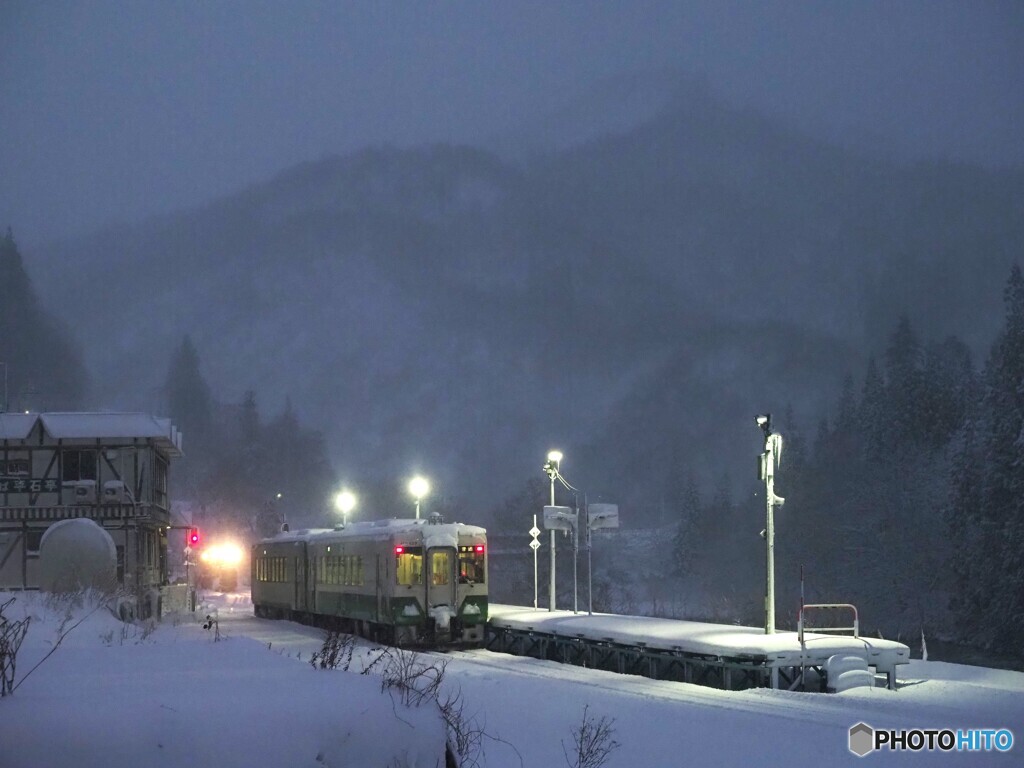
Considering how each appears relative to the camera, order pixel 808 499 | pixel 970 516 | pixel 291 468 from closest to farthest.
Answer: pixel 970 516, pixel 808 499, pixel 291 468

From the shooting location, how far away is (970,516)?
53938 mm

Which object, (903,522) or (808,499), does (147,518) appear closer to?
(903,522)

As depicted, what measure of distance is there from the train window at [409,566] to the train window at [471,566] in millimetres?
1236

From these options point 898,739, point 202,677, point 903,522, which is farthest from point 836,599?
point 202,677

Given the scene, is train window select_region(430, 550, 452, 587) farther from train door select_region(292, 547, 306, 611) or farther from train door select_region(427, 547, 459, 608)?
train door select_region(292, 547, 306, 611)

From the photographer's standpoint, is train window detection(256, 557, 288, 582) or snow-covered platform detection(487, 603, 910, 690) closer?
snow-covered platform detection(487, 603, 910, 690)

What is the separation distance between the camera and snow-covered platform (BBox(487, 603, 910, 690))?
20.3m

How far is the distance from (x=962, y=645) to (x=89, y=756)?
167 ft

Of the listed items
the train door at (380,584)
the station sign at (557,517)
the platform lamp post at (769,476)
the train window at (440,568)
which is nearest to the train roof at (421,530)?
the train window at (440,568)

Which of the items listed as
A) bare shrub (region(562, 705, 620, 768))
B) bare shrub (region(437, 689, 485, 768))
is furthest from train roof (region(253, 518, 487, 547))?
bare shrub (region(437, 689, 485, 768))

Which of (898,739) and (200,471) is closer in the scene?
(898,739)

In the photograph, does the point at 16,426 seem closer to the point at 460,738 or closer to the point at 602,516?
the point at 602,516

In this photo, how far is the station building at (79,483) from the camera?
44.6 meters

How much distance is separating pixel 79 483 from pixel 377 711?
41.3 meters
